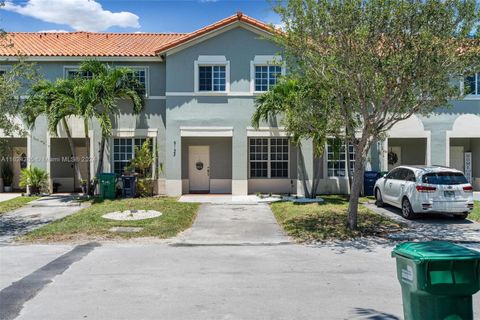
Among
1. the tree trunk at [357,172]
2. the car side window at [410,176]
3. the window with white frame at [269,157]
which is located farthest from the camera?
the window with white frame at [269,157]

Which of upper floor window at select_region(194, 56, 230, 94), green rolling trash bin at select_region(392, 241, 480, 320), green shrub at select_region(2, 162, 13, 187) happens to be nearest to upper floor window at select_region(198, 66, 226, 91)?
upper floor window at select_region(194, 56, 230, 94)

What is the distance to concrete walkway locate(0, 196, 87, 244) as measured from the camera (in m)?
12.5

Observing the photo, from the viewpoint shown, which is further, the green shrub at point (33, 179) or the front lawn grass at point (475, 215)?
the green shrub at point (33, 179)

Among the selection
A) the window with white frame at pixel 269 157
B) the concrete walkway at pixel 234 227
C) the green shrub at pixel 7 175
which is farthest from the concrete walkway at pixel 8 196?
the window with white frame at pixel 269 157

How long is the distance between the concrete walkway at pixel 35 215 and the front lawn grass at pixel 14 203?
0.91 feet

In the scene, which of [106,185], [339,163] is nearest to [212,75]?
[106,185]

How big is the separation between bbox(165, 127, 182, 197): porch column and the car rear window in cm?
980

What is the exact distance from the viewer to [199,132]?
1922 centimetres

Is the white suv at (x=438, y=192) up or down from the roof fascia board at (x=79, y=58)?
down

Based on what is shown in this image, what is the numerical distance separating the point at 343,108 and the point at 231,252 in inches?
182

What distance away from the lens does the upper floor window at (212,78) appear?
19344 millimetres

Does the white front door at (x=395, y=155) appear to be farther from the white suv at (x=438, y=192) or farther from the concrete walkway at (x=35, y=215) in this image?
the concrete walkway at (x=35, y=215)

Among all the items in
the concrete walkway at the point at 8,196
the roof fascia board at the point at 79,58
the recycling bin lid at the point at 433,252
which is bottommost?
the concrete walkway at the point at 8,196

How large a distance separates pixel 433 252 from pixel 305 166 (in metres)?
15.1
